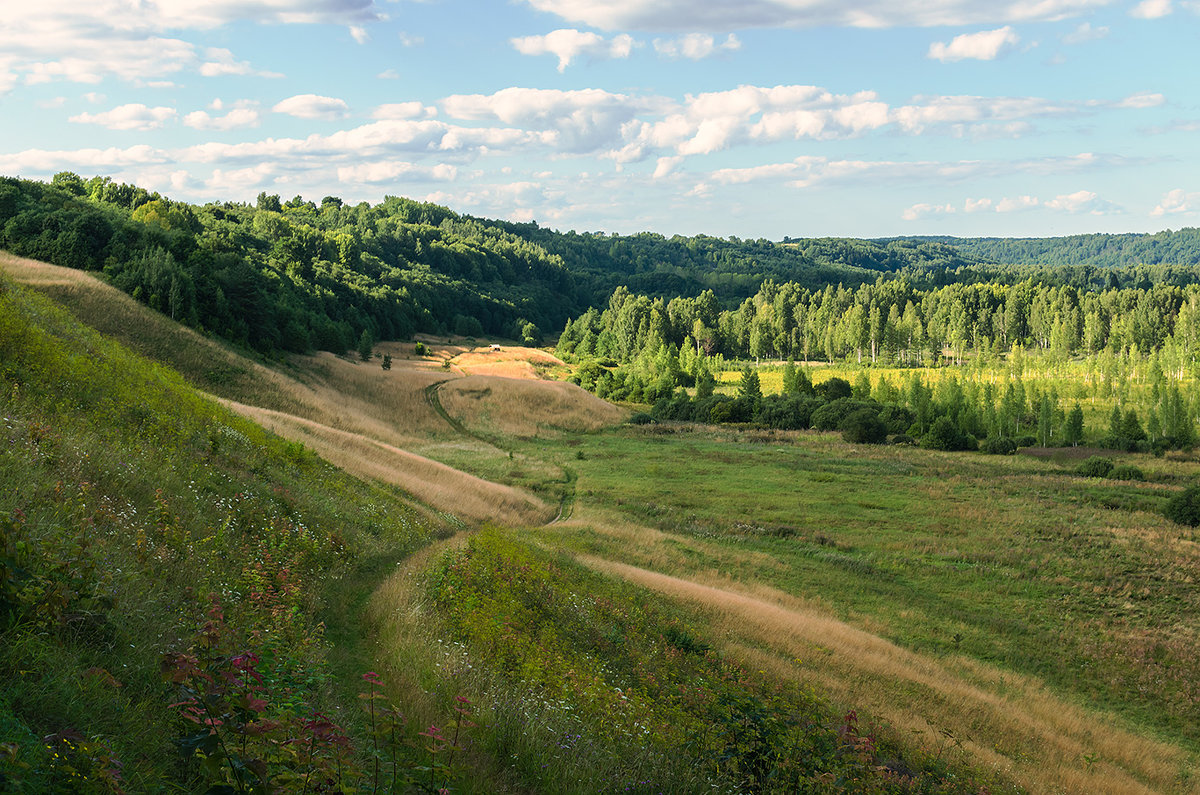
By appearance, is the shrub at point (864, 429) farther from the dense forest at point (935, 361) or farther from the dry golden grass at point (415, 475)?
the dry golden grass at point (415, 475)

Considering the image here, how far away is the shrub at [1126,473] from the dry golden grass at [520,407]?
163 ft

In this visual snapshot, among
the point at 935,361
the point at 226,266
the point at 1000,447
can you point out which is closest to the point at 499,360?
the point at 226,266

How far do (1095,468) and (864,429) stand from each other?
75.6 ft

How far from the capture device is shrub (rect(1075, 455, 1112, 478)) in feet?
223

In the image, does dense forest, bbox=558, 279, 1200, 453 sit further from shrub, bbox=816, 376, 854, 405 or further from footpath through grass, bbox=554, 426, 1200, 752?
footpath through grass, bbox=554, 426, 1200, 752

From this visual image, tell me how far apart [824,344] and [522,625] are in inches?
6333

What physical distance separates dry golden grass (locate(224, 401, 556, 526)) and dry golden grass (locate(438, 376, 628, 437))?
3154cm

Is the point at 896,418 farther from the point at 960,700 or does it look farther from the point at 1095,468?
the point at 960,700

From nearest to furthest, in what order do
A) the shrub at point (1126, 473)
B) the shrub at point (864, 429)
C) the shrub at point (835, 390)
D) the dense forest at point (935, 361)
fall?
the shrub at point (1126, 473), the shrub at point (864, 429), the dense forest at point (935, 361), the shrub at point (835, 390)

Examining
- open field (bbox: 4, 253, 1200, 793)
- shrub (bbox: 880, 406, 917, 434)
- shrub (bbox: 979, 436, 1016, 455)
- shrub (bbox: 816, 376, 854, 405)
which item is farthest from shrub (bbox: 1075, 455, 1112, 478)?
shrub (bbox: 816, 376, 854, 405)

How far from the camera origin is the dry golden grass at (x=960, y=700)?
17141mm

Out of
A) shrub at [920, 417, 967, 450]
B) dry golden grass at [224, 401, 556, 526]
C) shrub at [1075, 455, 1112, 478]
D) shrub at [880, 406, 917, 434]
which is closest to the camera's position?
dry golden grass at [224, 401, 556, 526]

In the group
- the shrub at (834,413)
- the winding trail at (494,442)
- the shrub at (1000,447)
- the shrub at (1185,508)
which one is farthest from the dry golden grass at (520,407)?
the shrub at (1185,508)

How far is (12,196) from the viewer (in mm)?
54062
